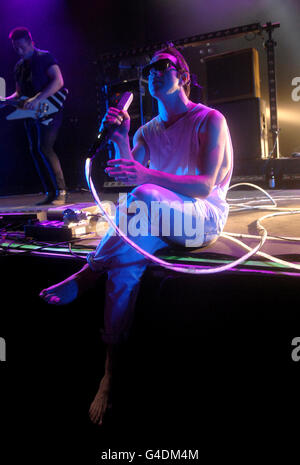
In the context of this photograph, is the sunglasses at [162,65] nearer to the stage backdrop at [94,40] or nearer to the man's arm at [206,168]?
the man's arm at [206,168]

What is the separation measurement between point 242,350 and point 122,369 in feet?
1.75

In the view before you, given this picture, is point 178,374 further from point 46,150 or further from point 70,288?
point 46,150

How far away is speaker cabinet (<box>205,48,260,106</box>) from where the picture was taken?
4.57 m

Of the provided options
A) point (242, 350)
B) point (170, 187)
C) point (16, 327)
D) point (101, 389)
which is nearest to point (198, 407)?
point (242, 350)

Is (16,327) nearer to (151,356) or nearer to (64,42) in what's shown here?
(151,356)

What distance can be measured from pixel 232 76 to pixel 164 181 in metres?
4.05

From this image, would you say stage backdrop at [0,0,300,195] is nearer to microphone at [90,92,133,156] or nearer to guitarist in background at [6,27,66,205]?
guitarist in background at [6,27,66,205]

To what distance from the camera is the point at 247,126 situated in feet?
15.2

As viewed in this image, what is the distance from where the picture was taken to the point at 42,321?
197 cm

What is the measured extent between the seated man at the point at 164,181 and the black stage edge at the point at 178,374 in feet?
0.51

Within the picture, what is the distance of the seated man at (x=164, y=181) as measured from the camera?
4.14 feet

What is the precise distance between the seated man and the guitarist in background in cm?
159

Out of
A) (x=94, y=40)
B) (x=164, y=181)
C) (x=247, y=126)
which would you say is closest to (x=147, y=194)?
(x=164, y=181)
